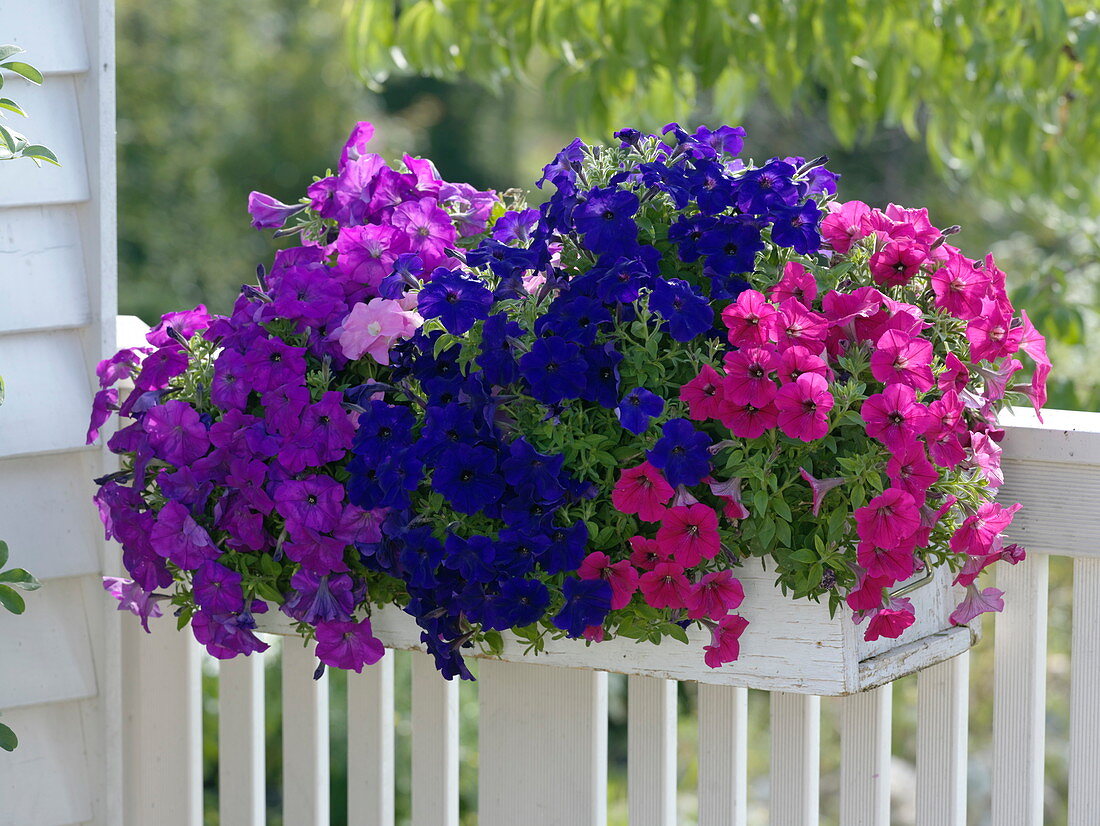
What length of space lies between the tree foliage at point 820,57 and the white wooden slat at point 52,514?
1135 mm

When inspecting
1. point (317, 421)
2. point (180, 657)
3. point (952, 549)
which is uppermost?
point (317, 421)

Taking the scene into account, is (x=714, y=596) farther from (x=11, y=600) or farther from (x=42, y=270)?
(x=42, y=270)

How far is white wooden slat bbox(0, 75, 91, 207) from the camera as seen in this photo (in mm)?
1407

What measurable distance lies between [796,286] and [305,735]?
2.75 ft

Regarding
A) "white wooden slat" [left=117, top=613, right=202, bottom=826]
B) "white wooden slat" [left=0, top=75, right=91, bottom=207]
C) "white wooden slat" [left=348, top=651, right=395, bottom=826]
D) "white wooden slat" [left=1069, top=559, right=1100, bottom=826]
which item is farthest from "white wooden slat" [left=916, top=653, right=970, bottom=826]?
"white wooden slat" [left=0, top=75, right=91, bottom=207]

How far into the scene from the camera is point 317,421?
45.4 inches

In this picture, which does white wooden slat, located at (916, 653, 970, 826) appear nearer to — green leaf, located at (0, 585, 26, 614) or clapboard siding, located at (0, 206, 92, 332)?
green leaf, located at (0, 585, 26, 614)

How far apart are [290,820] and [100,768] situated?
251mm

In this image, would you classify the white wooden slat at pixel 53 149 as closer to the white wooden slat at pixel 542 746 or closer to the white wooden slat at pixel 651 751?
the white wooden slat at pixel 542 746

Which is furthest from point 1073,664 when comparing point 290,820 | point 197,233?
point 197,233

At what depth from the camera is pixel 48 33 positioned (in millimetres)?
1421

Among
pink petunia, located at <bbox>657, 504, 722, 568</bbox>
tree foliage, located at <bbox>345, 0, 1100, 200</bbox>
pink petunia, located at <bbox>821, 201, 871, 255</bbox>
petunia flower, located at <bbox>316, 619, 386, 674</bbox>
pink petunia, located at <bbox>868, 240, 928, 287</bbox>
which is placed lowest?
petunia flower, located at <bbox>316, 619, 386, 674</bbox>

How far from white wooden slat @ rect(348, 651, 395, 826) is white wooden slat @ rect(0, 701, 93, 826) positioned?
14.0 inches

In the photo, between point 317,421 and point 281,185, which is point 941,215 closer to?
point 281,185
